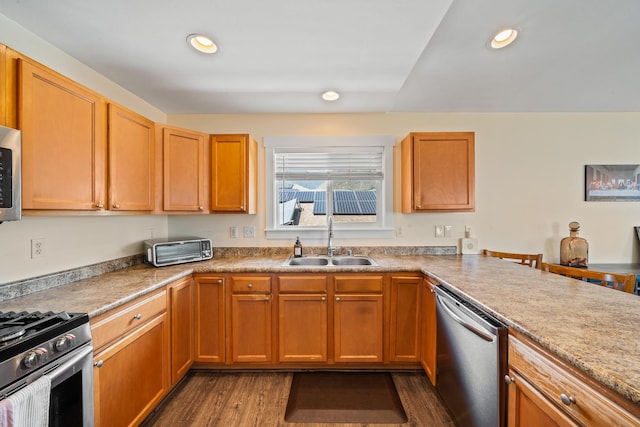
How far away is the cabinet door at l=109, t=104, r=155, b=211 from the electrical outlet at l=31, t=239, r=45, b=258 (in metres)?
0.42

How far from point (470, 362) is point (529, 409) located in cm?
37

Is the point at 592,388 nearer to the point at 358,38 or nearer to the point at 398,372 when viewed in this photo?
the point at 398,372

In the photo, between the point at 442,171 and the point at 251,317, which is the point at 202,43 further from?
the point at 442,171

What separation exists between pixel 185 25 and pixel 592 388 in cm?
240

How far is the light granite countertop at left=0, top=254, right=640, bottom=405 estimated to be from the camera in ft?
2.62

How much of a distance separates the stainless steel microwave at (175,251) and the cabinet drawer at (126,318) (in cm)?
49

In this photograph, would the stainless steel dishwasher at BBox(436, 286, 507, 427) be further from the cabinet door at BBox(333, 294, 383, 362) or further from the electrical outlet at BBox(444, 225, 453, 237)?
the electrical outlet at BBox(444, 225, 453, 237)

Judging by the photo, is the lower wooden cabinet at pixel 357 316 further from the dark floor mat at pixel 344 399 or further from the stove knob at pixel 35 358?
the stove knob at pixel 35 358

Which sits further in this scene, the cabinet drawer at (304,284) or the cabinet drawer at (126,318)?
the cabinet drawer at (304,284)

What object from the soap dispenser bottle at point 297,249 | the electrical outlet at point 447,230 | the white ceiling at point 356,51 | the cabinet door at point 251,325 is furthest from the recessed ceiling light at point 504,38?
the cabinet door at point 251,325

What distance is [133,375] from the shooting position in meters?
1.45

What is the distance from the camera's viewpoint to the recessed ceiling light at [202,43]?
1.59 meters

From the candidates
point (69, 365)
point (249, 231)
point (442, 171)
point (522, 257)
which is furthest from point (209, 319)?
point (522, 257)

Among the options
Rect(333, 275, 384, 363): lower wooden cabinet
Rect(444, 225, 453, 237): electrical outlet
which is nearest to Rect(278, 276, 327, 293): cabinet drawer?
Rect(333, 275, 384, 363): lower wooden cabinet
